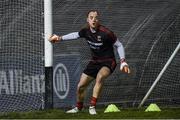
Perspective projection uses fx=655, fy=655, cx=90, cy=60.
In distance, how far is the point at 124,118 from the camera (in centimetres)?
940

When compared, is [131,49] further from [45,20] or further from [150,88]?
[45,20]

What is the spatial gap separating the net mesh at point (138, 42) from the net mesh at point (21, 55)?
93 centimetres

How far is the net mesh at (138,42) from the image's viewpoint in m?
13.1

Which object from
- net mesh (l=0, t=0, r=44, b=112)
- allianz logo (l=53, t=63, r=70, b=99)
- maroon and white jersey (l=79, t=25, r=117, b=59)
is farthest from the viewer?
allianz logo (l=53, t=63, r=70, b=99)

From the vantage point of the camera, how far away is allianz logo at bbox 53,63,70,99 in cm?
1238

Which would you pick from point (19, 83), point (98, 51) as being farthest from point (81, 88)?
point (19, 83)

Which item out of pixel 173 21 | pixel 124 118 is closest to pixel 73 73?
pixel 173 21

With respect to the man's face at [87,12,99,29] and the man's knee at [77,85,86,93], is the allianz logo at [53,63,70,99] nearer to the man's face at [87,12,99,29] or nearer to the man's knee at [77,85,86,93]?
the man's knee at [77,85,86,93]

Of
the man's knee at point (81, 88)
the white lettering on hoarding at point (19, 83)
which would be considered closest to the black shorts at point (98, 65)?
Answer: the man's knee at point (81, 88)

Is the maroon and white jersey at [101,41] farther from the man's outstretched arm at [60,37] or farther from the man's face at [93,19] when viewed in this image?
the man's face at [93,19]

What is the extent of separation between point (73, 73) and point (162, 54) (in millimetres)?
2100

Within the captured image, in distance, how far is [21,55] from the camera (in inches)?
479

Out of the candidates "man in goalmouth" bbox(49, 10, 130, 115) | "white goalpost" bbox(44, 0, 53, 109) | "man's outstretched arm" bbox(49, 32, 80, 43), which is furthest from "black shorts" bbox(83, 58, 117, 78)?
"white goalpost" bbox(44, 0, 53, 109)

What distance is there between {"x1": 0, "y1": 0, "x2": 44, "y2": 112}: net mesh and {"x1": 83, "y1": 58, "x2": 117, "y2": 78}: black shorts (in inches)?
66.8
